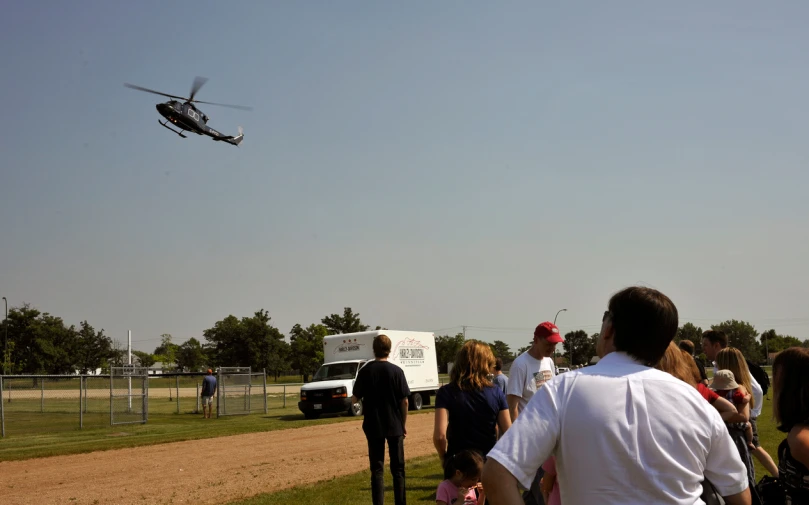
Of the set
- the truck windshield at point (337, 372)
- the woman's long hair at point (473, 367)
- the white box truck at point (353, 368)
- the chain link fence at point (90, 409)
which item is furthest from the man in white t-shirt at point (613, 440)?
the truck windshield at point (337, 372)

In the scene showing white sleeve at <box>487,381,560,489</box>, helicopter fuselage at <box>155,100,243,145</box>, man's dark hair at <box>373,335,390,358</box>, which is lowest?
white sleeve at <box>487,381,560,489</box>

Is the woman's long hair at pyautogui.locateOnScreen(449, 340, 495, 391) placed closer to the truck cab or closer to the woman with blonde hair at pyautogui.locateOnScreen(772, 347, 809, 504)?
the woman with blonde hair at pyautogui.locateOnScreen(772, 347, 809, 504)

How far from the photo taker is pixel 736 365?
7.30 meters

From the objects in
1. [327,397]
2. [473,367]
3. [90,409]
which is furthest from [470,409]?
[90,409]

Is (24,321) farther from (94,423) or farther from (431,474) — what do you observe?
(431,474)

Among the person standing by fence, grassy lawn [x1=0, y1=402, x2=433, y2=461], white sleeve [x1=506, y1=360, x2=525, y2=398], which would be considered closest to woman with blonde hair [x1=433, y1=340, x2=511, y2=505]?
white sleeve [x1=506, y1=360, x2=525, y2=398]

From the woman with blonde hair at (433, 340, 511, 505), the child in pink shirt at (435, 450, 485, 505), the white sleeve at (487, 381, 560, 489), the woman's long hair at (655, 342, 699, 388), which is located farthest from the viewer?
the woman with blonde hair at (433, 340, 511, 505)

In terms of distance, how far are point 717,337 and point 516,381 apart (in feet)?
9.84

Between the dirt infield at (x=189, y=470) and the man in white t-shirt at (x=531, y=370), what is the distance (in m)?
5.67

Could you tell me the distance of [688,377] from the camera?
3.78 metres

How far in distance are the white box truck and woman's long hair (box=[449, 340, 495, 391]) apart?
62.7ft

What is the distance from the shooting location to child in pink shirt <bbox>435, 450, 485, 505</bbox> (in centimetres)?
522

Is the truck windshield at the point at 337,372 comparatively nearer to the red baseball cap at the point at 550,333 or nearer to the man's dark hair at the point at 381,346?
the man's dark hair at the point at 381,346

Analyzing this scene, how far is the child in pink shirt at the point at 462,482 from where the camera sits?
5.22 meters
